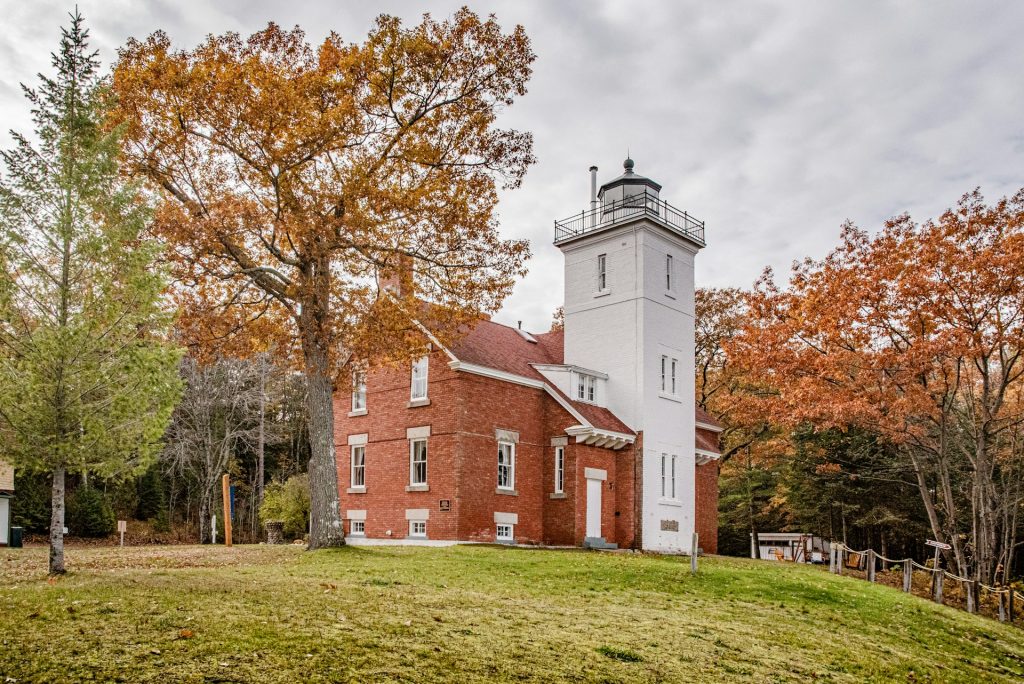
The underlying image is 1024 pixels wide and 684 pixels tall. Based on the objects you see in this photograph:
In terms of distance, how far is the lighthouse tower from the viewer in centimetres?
2864

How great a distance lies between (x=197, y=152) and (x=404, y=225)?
495cm

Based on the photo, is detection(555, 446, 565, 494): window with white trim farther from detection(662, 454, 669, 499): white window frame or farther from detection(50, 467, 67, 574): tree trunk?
detection(50, 467, 67, 574): tree trunk

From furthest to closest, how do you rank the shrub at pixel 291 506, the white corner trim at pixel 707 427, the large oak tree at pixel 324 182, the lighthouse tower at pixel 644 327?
Answer: 1. the white corner trim at pixel 707 427
2. the shrub at pixel 291 506
3. the lighthouse tower at pixel 644 327
4. the large oak tree at pixel 324 182

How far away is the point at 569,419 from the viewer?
27094 millimetres

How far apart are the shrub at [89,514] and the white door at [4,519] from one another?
658 cm

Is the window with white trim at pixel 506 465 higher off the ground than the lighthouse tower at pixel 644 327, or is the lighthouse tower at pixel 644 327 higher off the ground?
the lighthouse tower at pixel 644 327

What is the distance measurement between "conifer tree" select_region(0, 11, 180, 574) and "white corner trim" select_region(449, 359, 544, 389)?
1374 centimetres

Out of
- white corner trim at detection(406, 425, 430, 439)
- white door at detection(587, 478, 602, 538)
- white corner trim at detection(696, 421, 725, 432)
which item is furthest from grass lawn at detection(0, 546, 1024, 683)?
white corner trim at detection(696, 421, 725, 432)

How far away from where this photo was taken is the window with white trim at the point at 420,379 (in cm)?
2664

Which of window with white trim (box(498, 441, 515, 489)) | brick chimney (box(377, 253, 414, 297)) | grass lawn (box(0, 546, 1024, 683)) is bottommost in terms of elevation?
grass lawn (box(0, 546, 1024, 683))

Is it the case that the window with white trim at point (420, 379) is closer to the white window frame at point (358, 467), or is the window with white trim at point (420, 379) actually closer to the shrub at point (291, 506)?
the white window frame at point (358, 467)

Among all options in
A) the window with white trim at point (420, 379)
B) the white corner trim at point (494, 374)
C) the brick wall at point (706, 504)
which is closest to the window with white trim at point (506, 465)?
the white corner trim at point (494, 374)

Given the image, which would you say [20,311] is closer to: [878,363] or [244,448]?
[878,363]

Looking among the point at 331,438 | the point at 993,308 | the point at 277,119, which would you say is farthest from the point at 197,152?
the point at 993,308
